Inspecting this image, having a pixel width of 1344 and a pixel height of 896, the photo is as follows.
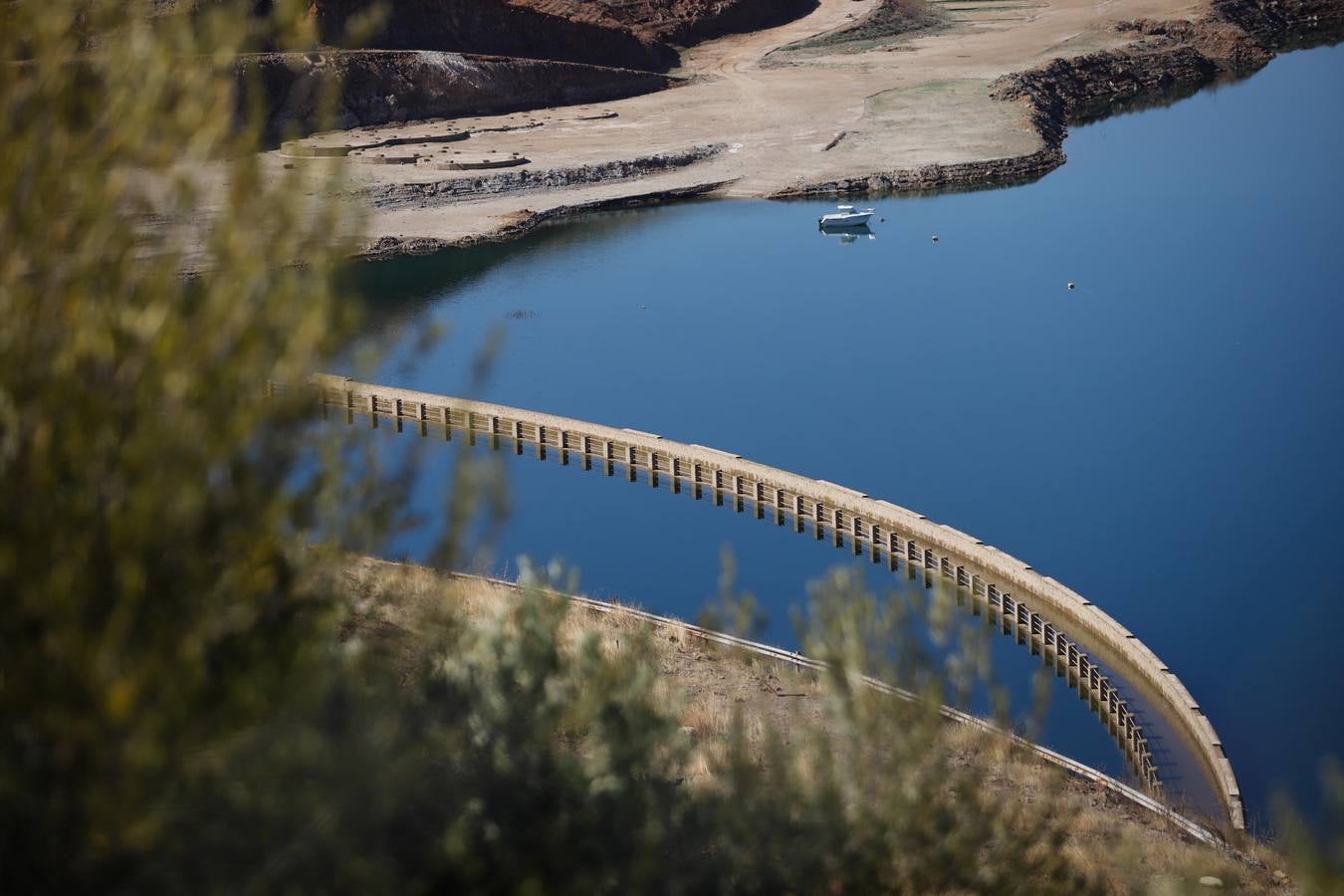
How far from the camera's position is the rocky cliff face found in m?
84.1

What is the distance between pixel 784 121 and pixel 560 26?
59.3ft

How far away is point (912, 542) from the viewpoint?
3133 cm

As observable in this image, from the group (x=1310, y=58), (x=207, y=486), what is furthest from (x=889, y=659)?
(x=1310, y=58)

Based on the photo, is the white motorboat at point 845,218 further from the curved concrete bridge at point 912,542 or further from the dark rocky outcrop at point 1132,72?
the curved concrete bridge at point 912,542

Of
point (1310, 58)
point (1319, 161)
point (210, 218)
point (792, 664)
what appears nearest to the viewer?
point (792, 664)

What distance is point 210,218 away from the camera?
161 feet

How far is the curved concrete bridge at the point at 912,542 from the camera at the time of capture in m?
24.8

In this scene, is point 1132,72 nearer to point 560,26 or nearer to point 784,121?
point 784,121

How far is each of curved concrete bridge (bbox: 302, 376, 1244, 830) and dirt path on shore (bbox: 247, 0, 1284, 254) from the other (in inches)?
707

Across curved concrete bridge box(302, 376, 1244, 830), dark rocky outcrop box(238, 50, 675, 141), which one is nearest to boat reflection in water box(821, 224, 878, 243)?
curved concrete bridge box(302, 376, 1244, 830)

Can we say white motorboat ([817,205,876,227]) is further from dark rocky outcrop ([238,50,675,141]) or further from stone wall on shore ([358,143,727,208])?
dark rocky outcrop ([238,50,675,141])

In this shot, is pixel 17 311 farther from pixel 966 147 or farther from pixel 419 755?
pixel 966 147

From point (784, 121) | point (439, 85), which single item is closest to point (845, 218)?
point (784, 121)

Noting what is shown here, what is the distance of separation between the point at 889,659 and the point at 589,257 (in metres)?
48.4
